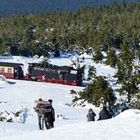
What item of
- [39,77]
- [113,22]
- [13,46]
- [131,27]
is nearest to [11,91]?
[39,77]

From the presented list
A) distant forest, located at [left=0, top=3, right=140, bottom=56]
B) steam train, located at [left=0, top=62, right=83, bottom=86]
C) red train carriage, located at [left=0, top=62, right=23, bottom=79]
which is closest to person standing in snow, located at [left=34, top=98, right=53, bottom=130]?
steam train, located at [left=0, top=62, right=83, bottom=86]

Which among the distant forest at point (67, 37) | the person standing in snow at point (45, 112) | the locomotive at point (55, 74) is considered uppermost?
the person standing in snow at point (45, 112)

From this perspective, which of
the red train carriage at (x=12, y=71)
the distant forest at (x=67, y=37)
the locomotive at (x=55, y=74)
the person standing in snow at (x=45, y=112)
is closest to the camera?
the person standing in snow at (x=45, y=112)

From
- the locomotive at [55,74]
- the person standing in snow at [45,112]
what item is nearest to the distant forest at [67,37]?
the locomotive at [55,74]

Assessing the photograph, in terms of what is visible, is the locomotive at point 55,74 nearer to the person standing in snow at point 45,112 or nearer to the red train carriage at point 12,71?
the red train carriage at point 12,71

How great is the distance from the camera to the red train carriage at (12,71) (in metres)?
74.4

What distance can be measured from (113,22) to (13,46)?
5563cm

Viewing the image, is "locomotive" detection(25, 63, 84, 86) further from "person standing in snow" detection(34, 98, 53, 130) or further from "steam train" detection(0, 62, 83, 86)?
"person standing in snow" detection(34, 98, 53, 130)

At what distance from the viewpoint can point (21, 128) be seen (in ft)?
81.8

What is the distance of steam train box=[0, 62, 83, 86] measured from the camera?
236 feet

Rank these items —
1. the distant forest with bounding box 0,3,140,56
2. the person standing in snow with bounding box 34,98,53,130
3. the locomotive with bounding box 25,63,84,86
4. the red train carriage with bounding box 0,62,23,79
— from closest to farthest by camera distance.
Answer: the person standing in snow with bounding box 34,98,53,130 < the locomotive with bounding box 25,63,84,86 < the red train carriage with bounding box 0,62,23,79 < the distant forest with bounding box 0,3,140,56

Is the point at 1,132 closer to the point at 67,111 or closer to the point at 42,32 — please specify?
the point at 67,111

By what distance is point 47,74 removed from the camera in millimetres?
73500

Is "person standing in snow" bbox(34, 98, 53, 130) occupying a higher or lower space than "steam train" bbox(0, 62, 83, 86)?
higher
